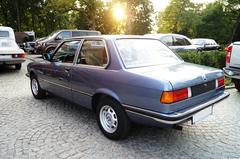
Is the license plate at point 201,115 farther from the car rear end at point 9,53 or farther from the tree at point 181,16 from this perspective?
the tree at point 181,16

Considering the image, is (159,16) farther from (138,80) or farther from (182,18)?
(138,80)

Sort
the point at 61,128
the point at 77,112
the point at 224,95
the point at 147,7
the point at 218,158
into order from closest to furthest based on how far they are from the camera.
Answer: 1. the point at 218,158
2. the point at 224,95
3. the point at 61,128
4. the point at 77,112
5. the point at 147,7

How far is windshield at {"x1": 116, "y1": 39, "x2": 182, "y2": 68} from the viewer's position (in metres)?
4.16

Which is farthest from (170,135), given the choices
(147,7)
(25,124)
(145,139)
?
(147,7)

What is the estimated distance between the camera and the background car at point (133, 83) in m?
3.45

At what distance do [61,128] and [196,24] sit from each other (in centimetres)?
4287

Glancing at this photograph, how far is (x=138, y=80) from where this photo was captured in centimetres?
362

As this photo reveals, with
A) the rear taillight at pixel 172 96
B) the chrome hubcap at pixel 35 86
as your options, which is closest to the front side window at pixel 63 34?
the chrome hubcap at pixel 35 86

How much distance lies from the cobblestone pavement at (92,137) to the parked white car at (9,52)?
16.7 ft

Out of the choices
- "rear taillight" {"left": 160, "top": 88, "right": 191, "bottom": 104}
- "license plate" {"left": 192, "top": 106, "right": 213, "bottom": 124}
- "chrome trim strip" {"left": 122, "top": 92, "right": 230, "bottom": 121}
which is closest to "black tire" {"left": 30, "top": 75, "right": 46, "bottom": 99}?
"chrome trim strip" {"left": 122, "top": 92, "right": 230, "bottom": 121}

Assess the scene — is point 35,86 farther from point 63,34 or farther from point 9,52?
point 63,34

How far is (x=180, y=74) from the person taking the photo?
375 centimetres

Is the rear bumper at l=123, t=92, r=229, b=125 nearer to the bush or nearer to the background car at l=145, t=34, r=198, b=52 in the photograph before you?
the bush

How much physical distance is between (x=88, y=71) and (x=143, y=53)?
0.98 m
